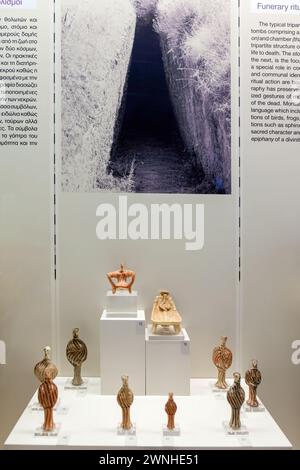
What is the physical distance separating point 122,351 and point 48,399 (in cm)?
62

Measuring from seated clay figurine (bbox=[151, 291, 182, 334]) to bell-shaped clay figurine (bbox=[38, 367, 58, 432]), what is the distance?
31.0 inches

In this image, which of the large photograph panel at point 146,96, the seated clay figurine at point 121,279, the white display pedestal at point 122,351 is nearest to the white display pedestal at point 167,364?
the white display pedestal at point 122,351

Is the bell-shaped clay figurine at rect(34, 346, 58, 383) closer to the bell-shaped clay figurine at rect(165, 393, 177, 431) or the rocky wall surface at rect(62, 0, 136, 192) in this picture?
the bell-shaped clay figurine at rect(165, 393, 177, 431)

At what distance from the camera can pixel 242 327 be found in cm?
338

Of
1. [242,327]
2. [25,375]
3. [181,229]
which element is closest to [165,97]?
[181,229]

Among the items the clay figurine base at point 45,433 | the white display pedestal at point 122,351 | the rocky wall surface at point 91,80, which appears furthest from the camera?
Answer: the rocky wall surface at point 91,80

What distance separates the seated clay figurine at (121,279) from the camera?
124 inches

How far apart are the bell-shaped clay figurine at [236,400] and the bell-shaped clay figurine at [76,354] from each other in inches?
40.5

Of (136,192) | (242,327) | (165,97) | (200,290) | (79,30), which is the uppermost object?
(79,30)

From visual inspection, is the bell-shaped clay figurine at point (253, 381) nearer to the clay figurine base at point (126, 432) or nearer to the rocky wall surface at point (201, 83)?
the clay figurine base at point (126, 432)

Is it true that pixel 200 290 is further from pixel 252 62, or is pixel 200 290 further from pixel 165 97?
pixel 252 62

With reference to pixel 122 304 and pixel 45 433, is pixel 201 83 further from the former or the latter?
pixel 45 433

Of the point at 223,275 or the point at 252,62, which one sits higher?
the point at 252,62

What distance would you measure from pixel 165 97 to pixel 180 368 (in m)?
1.78
